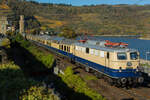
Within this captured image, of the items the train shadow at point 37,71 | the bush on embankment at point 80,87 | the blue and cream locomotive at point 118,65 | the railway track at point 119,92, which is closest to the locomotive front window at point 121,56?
the blue and cream locomotive at point 118,65

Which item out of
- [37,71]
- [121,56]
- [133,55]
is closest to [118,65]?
[121,56]

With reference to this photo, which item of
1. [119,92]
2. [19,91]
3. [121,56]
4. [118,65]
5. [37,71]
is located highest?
[121,56]

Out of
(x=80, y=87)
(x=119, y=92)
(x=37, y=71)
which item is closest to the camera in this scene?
(x=80, y=87)

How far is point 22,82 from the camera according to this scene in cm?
1038

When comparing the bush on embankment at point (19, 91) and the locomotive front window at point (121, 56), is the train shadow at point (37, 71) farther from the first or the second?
the bush on embankment at point (19, 91)

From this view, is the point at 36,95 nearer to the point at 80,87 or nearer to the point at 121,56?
the point at 80,87

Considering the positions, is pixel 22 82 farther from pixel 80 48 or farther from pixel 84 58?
pixel 80 48

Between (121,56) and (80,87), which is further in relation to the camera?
(121,56)

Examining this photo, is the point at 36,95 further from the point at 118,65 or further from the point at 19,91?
the point at 118,65

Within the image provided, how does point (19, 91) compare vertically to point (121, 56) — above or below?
below

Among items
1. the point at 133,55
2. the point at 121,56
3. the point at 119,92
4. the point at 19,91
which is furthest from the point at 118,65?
the point at 19,91

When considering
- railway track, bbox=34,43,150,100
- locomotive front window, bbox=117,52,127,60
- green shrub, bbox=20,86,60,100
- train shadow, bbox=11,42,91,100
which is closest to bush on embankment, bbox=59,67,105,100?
train shadow, bbox=11,42,91,100

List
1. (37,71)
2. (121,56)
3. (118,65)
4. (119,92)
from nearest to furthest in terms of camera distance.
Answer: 1. (119,92)
2. (118,65)
3. (121,56)
4. (37,71)

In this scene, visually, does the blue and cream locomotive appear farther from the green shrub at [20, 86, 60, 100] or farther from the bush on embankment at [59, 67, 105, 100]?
the green shrub at [20, 86, 60, 100]
